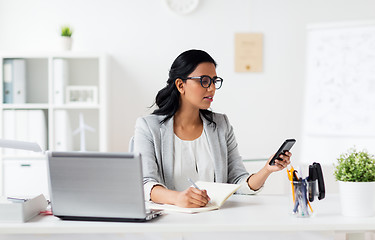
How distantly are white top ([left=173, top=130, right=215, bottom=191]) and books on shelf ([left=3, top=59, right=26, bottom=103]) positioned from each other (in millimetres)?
1835

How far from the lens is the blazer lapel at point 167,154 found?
208cm

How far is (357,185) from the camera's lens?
1520 millimetres

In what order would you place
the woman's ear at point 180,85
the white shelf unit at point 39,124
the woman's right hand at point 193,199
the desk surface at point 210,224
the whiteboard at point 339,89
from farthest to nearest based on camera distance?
the whiteboard at point 339,89
the white shelf unit at point 39,124
the woman's ear at point 180,85
the woman's right hand at point 193,199
the desk surface at point 210,224

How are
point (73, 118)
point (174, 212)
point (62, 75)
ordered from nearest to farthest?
point (174, 212) < point (62, 75) < point (73, 118)

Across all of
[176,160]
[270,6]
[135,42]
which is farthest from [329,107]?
[176,160]

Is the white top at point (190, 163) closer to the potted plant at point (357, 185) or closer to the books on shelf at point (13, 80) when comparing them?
the potted plant at point (357, 185)

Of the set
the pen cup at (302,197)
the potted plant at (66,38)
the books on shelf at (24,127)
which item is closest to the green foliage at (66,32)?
the potted plant at (66,38)

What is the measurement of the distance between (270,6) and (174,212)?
260 centimetres

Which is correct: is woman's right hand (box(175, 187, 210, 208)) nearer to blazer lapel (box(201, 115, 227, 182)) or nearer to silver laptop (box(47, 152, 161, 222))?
silver laptop (box(47, 152, 161, 222))

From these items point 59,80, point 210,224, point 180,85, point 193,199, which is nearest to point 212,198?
point 193,199

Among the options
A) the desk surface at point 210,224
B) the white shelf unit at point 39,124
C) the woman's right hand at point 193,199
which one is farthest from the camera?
the white shelf unit at point 39,124

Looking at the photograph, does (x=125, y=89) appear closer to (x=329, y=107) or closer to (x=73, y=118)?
(x=73, y=118)

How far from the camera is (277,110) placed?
3826 millimetres

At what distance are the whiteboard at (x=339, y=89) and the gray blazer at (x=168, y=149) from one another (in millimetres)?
1650
